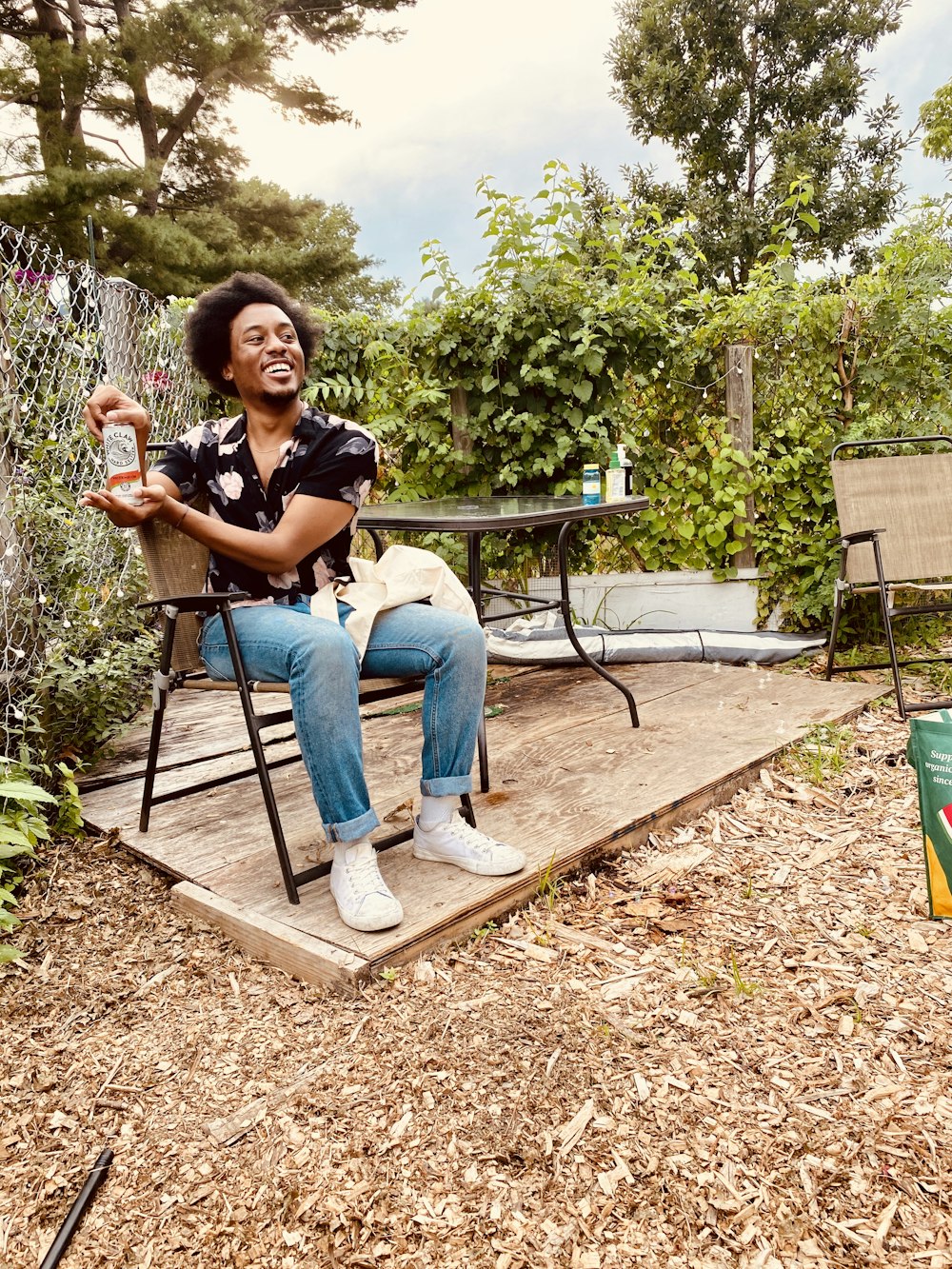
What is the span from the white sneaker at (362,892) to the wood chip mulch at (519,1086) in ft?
0.37

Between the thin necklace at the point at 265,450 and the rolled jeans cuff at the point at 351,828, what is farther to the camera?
the thin necklace at the point at 265,450

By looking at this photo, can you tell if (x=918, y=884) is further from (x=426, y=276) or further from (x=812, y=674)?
(x=426, y=276)

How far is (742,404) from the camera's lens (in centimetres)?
429

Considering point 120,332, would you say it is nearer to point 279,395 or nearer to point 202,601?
point 279,395

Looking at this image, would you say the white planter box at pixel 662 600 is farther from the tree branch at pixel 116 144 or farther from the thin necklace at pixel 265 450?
the tree branch at pixel 116 144

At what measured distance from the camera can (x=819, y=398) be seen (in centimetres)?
427

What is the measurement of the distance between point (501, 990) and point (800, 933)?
27.6 inches

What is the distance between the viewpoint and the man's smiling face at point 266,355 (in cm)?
212

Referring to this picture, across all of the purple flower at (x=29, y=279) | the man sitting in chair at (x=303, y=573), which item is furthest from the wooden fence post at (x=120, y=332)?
the man sitting in chair at (x=303, y=573)

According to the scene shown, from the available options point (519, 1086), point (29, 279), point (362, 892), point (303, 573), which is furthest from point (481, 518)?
point (29, 279)

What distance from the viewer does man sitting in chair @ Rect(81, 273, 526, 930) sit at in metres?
1.85

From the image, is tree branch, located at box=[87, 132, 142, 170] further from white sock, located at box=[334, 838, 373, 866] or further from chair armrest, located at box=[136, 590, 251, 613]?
white sock, located at box=[334, 838, 373, 866]

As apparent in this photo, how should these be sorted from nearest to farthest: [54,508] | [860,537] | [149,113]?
[54,508] < [860,537] < [149,113]

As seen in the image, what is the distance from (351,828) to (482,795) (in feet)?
2.38
